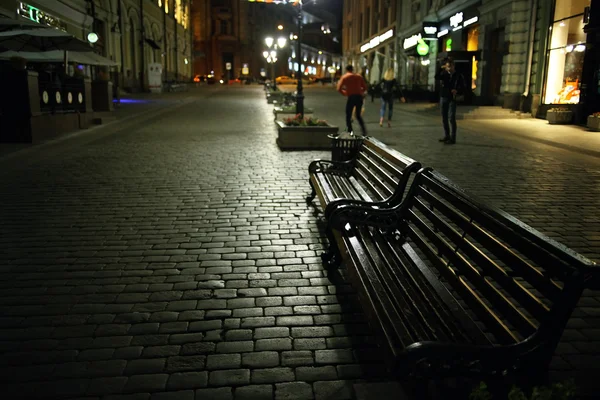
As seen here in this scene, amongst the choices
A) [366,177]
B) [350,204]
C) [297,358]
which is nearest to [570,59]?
[366,177]

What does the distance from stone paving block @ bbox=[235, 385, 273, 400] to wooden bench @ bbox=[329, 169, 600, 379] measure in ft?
2.19

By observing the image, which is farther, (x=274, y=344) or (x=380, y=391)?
(x=274, y=344)

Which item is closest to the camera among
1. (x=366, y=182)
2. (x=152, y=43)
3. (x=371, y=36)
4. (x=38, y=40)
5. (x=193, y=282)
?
(x=193, y=282)

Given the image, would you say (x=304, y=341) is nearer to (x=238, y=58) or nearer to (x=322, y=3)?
(x=238, y=58)

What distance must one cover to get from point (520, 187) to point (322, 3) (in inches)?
4622

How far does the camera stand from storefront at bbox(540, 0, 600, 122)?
17.1 metres

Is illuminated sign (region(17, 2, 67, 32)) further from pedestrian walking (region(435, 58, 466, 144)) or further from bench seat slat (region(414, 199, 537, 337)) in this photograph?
bench seat slat (region(414, 199, 537, 337))

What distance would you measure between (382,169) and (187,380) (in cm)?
335

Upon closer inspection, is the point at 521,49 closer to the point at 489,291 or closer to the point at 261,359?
the point at 489,291

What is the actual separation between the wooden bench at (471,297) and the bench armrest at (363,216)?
0.36m

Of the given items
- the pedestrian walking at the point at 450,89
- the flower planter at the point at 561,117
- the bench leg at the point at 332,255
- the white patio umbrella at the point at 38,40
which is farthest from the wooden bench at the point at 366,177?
the flower planter at the point at 561,117

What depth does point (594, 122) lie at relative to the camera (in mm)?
15672

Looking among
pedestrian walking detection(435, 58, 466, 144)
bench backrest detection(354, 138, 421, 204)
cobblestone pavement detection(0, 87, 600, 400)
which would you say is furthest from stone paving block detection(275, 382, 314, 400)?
pedestrian walking detection(435, 58, 466, 144)

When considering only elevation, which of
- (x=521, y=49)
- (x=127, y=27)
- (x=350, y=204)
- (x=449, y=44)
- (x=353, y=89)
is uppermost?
(x=127, y=27)
